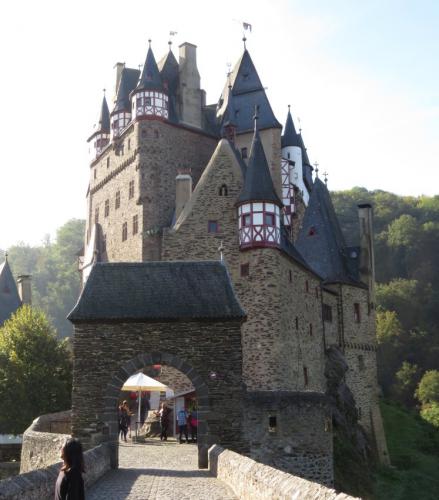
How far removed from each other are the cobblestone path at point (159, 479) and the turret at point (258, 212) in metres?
13.9

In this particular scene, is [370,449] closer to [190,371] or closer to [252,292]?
[252,292]

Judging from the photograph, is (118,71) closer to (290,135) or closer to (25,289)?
(290,135)

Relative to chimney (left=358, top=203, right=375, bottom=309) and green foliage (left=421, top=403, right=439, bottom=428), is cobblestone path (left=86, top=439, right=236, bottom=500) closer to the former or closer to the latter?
chimney (left=358, top=203, right=375, bottom=309)

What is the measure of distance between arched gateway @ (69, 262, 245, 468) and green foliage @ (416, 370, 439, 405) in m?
42.8

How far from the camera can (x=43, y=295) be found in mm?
100375

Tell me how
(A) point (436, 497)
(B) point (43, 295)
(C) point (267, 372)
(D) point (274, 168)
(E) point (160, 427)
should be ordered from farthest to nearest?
(B) point (43, 295) → (D) point (274, 168) → (A) point (436, 497) → (C) point (267, 372) → (E) point (160, 427)

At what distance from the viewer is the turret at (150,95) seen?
4516 cm

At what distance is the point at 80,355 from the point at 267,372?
14.5m

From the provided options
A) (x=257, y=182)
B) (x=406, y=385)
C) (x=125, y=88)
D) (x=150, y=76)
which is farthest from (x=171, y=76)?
(x=406, y=385)

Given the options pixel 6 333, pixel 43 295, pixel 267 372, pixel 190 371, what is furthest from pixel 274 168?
pixel 43 295

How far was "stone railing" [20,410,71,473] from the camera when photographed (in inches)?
741

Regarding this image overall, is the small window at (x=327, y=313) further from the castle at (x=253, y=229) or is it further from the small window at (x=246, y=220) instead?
the small window at (x=246, y=220)

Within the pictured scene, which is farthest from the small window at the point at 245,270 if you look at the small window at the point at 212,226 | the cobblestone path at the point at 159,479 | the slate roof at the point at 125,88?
the slate roof at the point at 125,88

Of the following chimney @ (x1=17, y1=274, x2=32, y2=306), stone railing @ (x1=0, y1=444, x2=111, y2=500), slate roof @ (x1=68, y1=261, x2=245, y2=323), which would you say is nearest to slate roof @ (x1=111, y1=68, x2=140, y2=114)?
chimney @ (x1=17, y1=274, x2=32, y2=306)
